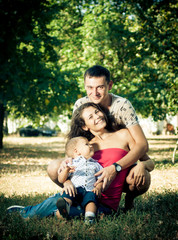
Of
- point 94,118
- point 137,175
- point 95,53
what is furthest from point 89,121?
point 95,53

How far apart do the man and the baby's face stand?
0.94ft

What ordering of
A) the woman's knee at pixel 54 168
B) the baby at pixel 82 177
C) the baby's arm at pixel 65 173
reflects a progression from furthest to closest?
1. the woman's knee at pixel 54 168
2. the baby's arm at pixel 65 173
3. the baby at pixel 82 177

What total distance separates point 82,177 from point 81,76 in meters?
10.9

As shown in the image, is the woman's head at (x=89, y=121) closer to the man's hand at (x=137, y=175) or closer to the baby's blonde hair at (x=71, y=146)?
the baby's blonde hair at (x=71, y=146)

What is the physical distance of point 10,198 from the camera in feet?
15.6

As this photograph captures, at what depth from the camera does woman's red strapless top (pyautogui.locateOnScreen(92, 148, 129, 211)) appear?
3.71 m

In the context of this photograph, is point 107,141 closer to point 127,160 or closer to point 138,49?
point 127,160

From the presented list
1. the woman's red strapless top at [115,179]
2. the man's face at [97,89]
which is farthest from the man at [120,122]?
the woman's red strapless top at [115,179]

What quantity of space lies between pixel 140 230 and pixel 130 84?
35.7ft

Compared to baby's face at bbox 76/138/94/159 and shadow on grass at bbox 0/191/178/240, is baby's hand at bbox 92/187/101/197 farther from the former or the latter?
baby's face at bbox 76/138/94/159

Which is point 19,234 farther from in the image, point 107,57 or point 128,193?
point 107,57

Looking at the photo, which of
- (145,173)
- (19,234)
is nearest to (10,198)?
(19,234)

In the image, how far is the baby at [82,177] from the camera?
128 inches

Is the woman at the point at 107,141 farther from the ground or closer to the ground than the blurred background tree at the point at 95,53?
closer to the ground
